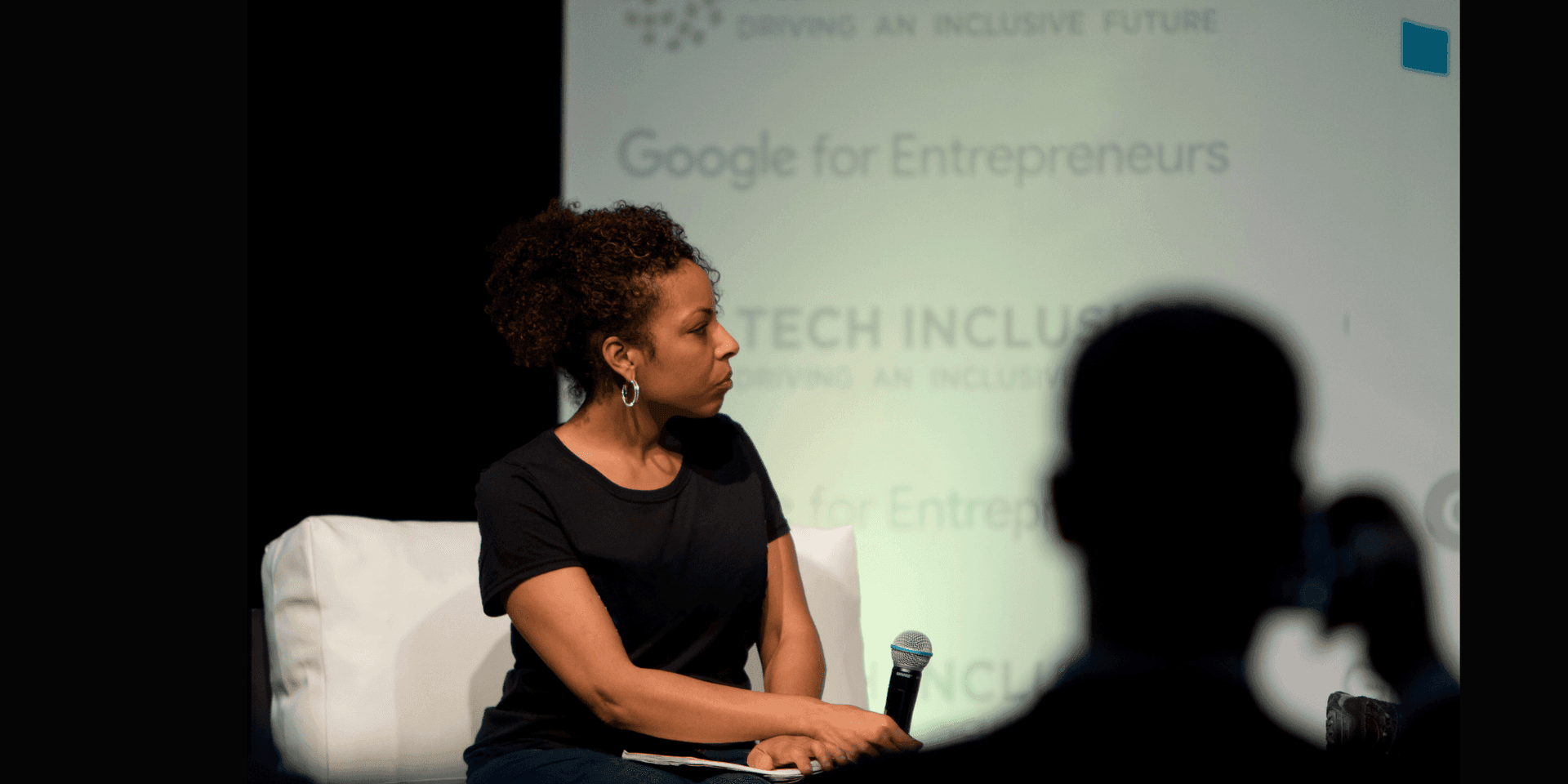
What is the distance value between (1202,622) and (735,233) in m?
1.46

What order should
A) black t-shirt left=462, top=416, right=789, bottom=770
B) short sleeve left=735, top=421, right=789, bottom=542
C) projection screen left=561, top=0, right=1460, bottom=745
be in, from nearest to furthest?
black t-shirt left=462, top=416, right=789, bottom=770 < short sleeve left=735, top=421, right=789, bottom=542 < projection screen left=561, top=0, right=1460, bottom=745

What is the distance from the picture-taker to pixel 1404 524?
253cm

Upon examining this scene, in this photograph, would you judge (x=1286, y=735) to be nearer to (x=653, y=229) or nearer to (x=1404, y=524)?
(x=653, y=229)

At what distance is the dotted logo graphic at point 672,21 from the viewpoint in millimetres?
2580

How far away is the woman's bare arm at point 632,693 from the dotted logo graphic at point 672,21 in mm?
1610

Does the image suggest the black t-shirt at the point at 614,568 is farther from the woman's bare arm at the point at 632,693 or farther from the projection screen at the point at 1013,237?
the projection screen at the point at 1013,237

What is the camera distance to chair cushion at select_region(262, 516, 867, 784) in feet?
5.72

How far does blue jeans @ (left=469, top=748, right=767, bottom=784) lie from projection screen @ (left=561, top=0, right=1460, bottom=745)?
120 centimetres

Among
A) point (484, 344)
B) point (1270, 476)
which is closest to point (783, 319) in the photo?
point (484, 344)

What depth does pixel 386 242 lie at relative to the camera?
260 cm

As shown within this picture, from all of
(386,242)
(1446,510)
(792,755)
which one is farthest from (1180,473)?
(386,242)

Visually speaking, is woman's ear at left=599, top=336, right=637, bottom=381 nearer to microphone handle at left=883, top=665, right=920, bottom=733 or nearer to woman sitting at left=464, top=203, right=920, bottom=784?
woman sitting at left=464, top=203, right=920, bottom=784

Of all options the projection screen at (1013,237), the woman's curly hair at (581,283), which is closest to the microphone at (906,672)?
the woman's curly hair at (581,283)

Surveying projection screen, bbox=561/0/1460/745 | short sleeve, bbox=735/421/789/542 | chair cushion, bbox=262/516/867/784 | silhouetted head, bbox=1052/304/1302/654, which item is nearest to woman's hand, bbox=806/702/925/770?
short sleeve, bbox=735/421/789/542
